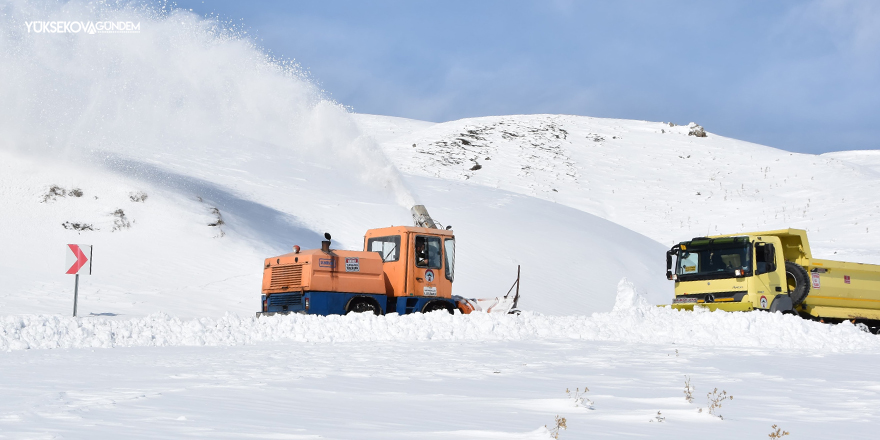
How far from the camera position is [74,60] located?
2912 cm

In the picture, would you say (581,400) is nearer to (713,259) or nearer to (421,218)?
(713,259)

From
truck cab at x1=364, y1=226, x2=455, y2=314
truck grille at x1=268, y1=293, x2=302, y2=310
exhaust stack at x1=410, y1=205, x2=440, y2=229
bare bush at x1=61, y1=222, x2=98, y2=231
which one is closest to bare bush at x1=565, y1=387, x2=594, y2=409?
truck grille at x1=268, y1=293, x2=302, y2=310

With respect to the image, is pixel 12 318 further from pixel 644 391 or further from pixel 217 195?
pixel 217 195

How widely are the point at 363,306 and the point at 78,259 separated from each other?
6.25m

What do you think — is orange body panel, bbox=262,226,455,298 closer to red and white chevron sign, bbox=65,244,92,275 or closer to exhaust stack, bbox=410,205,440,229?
exhaust stack, bbox=410,205,440,229

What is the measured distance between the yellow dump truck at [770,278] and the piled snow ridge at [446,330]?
1.10m

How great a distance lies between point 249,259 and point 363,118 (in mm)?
72974

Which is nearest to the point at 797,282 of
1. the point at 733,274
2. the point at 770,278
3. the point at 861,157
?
the point at 770,278

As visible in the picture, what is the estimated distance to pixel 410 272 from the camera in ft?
53.7

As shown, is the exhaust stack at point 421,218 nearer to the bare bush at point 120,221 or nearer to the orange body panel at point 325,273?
the orange body panel at point 325,273

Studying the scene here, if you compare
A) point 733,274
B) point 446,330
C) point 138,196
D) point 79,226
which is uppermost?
point 138,196

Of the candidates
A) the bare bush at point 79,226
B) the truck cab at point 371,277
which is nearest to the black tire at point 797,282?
the truck cab at point 371,277

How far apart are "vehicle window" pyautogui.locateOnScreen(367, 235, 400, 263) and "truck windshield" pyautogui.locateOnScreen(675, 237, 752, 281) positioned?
6524 millimetres

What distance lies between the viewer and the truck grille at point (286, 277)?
50.9 ft
